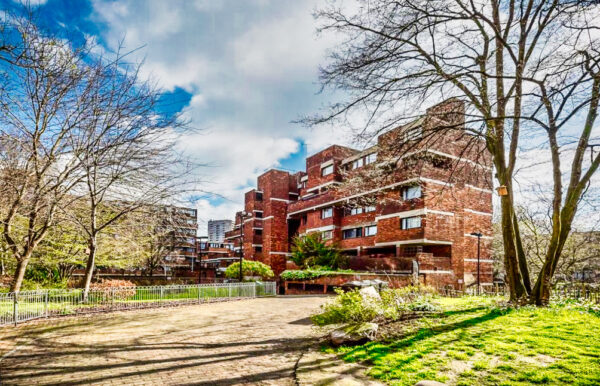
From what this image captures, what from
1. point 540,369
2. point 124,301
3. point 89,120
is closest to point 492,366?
point 540,369

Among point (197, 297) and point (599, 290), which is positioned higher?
point (599, 290)

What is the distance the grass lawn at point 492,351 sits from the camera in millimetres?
4891

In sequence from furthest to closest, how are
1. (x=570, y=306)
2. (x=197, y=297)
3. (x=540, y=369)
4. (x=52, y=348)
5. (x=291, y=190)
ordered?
(x=291, y=190), (x=197, y=297), (x=570, y=306), (x=52, y=348), (x=540, y=369)

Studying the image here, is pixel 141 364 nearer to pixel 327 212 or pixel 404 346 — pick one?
pixel 404 346

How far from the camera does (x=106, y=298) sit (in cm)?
1519

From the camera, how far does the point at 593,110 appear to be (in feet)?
28.4

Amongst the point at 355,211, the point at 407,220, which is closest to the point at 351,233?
the point at 355,211

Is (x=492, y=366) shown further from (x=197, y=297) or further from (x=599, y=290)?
(x=197, y=297)

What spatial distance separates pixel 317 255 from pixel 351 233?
6.51 meters

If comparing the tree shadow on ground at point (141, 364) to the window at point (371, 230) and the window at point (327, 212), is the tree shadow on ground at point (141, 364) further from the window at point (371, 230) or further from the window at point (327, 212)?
the window at point (327, 212)

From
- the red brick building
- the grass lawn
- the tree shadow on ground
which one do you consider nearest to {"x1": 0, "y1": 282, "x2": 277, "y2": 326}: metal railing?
the tree shadow on ground

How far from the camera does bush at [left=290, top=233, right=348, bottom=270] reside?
26156mm

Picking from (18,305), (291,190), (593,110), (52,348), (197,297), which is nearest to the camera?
(52,348)

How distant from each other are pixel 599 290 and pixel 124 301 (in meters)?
18.7
